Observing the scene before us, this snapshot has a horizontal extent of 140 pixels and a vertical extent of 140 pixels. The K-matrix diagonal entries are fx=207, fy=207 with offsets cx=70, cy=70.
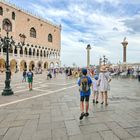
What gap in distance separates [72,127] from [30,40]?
6659 centimetres

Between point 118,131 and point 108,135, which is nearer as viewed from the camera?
point 108,135

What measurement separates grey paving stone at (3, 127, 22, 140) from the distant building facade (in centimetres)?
4818

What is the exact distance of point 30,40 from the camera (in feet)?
Answer: 229

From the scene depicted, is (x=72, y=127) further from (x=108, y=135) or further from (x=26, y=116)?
(x=26, y=116)

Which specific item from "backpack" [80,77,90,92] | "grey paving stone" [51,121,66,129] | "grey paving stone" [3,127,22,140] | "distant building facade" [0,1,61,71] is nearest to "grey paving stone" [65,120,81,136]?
"grey paving stone" [51,121,66,129]

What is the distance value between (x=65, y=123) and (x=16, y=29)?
60956mm

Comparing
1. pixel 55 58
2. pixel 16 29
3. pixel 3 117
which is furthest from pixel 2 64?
pixel 3 117

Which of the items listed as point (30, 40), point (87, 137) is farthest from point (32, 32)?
point (87, 137)

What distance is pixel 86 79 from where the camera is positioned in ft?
21.9

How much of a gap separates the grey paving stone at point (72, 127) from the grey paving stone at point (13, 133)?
127cm

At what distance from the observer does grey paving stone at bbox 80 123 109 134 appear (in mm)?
5359

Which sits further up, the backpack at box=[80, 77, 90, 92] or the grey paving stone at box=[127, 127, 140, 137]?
the backpack at box=[80, 77, 90, 92]

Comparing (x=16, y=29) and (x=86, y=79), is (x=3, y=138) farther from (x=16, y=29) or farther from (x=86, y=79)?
(x=16, y=29)

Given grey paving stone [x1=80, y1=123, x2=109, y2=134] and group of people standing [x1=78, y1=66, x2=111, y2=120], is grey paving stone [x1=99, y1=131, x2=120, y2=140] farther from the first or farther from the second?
group of people standing [x1=78, y1=66, x2=111, y2=120]
